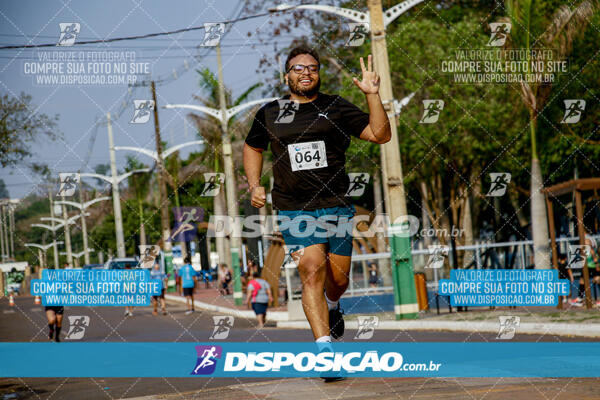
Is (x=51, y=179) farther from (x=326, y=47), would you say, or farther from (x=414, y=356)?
(x=326, y=47)

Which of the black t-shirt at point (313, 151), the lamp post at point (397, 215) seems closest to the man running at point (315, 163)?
the black t-shirt at point (313, 151)

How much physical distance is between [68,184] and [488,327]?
731 centimetres

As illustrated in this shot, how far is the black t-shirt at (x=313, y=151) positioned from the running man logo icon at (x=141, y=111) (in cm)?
722

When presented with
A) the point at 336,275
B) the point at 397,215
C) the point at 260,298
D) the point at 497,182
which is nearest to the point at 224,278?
the point at 260,298

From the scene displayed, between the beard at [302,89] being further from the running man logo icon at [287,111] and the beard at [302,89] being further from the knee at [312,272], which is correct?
the knee at [312,272]

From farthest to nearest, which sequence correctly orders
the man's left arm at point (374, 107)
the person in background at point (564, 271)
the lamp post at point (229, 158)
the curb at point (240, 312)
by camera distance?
the lamp post at point (229, 158) → the curb at point (240, 312) → the person in background at point (564, 271) → the man's left arm at point (374, 107)

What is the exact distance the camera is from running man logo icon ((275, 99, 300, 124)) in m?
5.93

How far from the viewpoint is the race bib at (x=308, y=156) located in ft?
19.1

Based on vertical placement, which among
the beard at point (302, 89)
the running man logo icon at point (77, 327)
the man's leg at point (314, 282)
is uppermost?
the beard at point (302, 89)

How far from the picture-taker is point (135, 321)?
79.6 ft

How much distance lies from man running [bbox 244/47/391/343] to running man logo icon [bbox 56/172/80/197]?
29.4ft

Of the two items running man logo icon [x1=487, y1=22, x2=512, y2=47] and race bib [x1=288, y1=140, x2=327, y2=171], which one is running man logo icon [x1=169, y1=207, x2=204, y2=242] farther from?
race bib [x1=288, y1=140, x2=327, y2=171]

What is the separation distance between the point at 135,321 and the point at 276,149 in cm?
1916

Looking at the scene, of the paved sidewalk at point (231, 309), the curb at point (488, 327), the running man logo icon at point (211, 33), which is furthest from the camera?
the paved sidewalk at point (231, 309)
